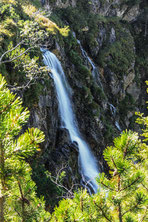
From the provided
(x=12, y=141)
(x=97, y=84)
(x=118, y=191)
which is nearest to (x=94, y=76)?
(x=97, y=84)

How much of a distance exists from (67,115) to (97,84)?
6.65 meters

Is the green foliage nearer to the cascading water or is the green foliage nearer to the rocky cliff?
the rocky cliff

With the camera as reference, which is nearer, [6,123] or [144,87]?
[6,123]

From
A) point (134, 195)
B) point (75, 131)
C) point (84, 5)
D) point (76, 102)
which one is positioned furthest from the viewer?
point (84, 5)

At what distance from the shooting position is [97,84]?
1672cm

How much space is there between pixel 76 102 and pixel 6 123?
11.9 metres

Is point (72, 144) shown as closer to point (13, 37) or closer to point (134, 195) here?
point (13, 37)

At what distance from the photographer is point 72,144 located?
31.0 feet

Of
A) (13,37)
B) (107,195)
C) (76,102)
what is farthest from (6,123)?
(76,102)

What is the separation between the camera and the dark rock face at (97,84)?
29.1 feet

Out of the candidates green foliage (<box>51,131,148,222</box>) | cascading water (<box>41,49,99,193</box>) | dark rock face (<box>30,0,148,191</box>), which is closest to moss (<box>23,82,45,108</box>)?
dark rock face (<box>30,0,148,191</box>)

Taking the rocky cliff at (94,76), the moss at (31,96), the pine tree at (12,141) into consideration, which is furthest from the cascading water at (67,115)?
the pine tree at (12,141)

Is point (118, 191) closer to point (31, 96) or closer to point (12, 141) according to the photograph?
point (12, 141)

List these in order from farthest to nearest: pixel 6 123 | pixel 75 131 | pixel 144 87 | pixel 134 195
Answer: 1. pixel 144 87
2. pixel 75 131
3. pixel 134 195
4. pixel 6 123
